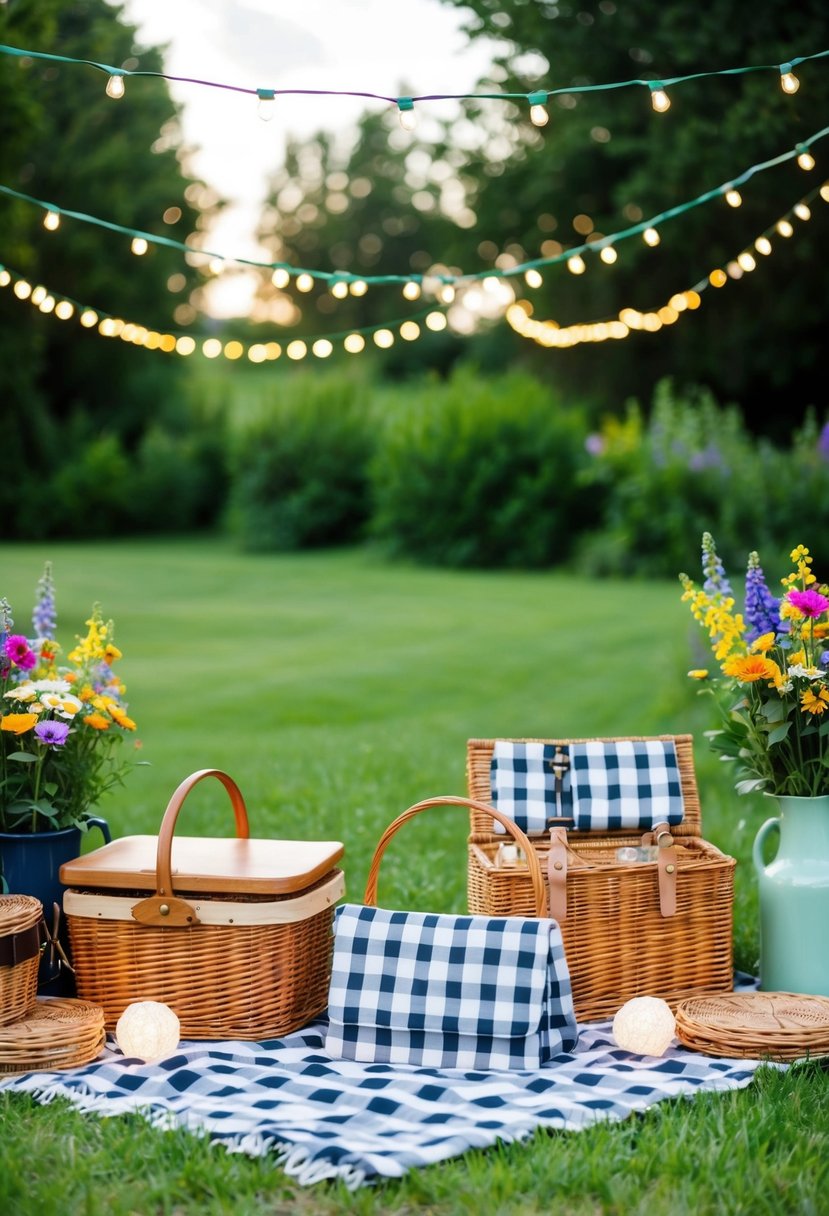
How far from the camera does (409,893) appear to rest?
173 inches

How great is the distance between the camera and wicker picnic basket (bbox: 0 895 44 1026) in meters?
2.87

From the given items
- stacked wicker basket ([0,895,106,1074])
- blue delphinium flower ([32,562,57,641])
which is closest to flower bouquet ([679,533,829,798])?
stacked wicker basket ([0,895,106,1074])

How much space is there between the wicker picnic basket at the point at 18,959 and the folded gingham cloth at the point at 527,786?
1.21 m

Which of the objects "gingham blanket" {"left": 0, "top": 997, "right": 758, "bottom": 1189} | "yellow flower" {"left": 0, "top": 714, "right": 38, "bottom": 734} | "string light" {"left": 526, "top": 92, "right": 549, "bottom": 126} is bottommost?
"gingham blanket" {"left": 0, "top": 997, "right": 758, "bottom": 1189}

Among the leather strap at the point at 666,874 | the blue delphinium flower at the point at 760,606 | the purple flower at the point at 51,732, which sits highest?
the blue delphinium flower at the point at 760,606

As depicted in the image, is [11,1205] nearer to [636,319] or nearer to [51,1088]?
[51,1088]

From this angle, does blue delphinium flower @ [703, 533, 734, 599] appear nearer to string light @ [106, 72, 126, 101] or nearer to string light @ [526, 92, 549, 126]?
string light @ [526, 92, 549, 126]

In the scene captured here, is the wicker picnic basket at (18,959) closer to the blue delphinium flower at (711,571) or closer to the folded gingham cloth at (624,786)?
the folded gingham cloth at (624,786)

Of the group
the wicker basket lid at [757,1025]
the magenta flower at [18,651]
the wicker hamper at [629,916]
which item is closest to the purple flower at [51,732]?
the magenta flower at [18,651]

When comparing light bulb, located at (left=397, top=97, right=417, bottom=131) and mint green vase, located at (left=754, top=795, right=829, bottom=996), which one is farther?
light bulb, located at (left=397, top=97, right=417, bottom=131)

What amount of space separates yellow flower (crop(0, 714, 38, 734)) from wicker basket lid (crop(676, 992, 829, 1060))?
1.73 meters

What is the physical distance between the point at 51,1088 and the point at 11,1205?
0.49 metres

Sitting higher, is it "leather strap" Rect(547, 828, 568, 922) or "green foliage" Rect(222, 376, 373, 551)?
"green foliage" Rect(222, 376, 373, 551)

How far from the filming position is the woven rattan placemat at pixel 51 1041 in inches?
111
